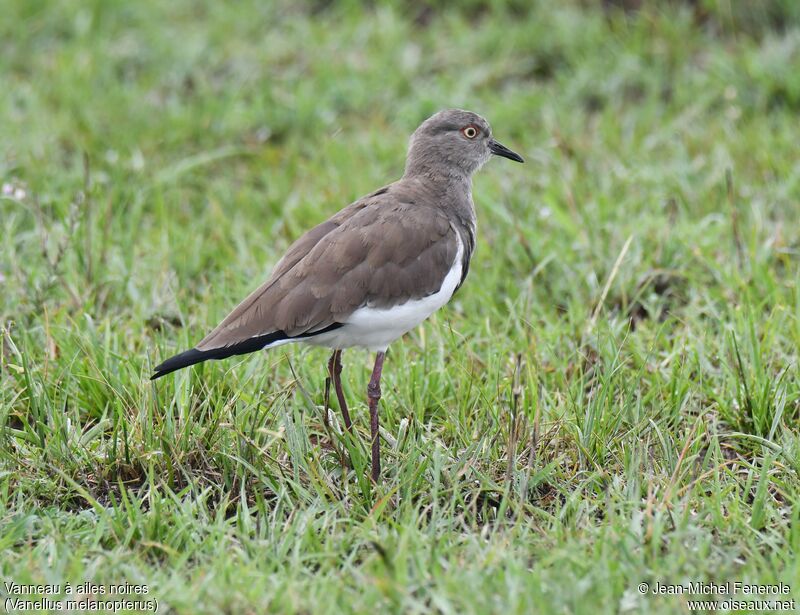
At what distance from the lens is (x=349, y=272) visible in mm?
4012

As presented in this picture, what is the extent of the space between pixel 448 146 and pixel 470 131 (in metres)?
0.16

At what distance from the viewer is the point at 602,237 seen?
567 cm

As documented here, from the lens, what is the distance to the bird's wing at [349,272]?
3.89 metres

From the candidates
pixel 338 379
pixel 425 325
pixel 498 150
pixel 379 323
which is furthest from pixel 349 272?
pixel 498 150

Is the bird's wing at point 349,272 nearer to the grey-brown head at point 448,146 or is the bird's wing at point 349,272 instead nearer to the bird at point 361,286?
the bird at point 361,286

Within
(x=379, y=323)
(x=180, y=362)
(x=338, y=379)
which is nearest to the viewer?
(x=180, y=362)

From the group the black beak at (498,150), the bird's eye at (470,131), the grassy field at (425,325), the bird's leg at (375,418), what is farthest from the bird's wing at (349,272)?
the black beak at (498,150)

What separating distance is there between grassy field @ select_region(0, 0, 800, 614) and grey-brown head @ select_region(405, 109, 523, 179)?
68 centimetres

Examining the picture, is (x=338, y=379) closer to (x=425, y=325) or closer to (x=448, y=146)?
(x=425, y=325)

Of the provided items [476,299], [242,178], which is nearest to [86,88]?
[242,178]

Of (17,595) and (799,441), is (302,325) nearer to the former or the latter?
(17,595)

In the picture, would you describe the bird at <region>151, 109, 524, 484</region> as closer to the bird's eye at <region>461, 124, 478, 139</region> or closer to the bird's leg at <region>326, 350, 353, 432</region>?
the bird's leg at <region>326, 350, 353, 432</region>

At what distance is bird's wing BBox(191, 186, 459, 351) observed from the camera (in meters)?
3.89

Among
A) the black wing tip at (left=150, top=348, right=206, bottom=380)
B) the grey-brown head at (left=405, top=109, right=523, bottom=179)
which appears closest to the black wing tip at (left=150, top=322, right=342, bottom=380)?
the black wing tip at (left=150, top=348, right=206, bottom=380)
